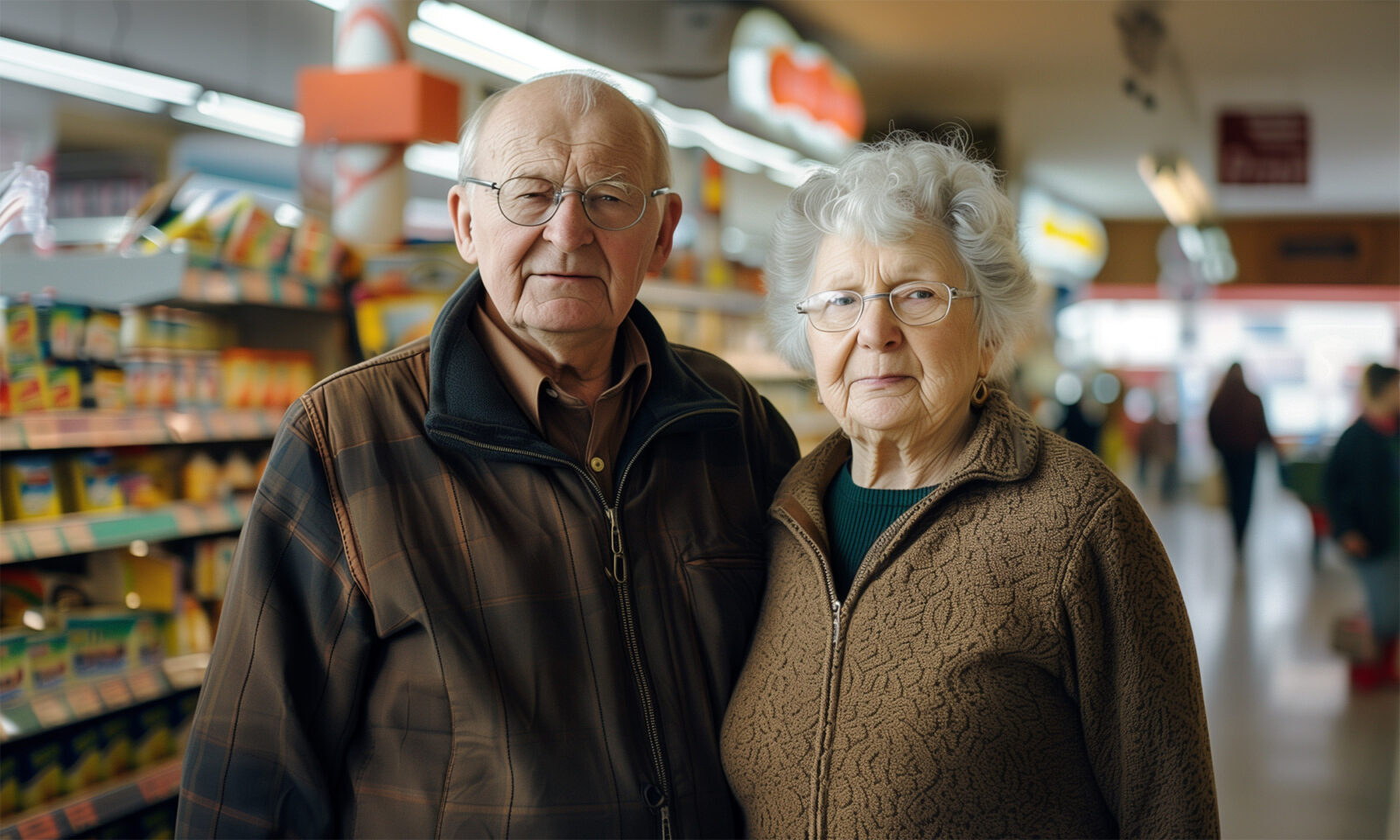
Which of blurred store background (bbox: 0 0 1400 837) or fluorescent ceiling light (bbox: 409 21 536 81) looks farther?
fluorescent ceiling light (bbox: 409 21 536 81)

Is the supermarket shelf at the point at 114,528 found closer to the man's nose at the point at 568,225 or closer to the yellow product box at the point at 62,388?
the yellow product box at the point at 62,388

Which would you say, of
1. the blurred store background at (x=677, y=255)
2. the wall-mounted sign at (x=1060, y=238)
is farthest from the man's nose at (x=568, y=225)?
the wall-mounted sign at (x=1060, y=238)

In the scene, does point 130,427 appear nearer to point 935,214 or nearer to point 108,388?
point 108,388

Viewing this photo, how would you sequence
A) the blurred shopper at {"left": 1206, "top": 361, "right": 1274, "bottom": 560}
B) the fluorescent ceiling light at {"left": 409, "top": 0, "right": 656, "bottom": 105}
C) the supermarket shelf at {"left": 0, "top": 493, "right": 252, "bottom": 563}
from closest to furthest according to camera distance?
the supermarket shelf at {"left": 0, "top": 493, "right": 252, "bottom": 563} < the fluorescent ceiling light at {"left": 409, "top": 0, "right": 656, "bottom": 105} < the blurred shopper at {"left": 1206, "top": 361, "right": 1274, "bottom": 560}

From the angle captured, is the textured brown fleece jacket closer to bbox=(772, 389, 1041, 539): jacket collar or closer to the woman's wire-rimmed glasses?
bbox=(772, 389, 1041, 539): jacket collar

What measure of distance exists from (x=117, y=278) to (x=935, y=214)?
8.11 ft

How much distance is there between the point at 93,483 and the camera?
9.52 ft

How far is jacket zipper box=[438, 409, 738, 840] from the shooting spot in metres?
1.52

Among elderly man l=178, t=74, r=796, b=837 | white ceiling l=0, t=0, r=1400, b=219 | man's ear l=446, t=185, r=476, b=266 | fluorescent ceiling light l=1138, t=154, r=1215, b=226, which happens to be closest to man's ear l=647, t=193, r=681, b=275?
elderly man l=178, t=74, r=796, b=837

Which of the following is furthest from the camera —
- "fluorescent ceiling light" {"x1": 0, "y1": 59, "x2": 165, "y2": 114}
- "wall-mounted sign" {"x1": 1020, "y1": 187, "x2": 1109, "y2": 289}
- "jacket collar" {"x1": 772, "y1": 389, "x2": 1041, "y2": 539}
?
"wall-mounted sign" {"x1": 1020, "y1": 187, "x2": 1109, "y2": 289}

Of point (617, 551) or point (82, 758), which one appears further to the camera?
point (82, 758)

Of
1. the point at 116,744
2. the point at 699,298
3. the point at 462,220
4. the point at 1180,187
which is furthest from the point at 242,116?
the point at 1180,187

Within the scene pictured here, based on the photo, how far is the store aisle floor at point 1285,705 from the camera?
168 inches

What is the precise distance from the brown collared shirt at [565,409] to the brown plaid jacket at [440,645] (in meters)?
0.05
